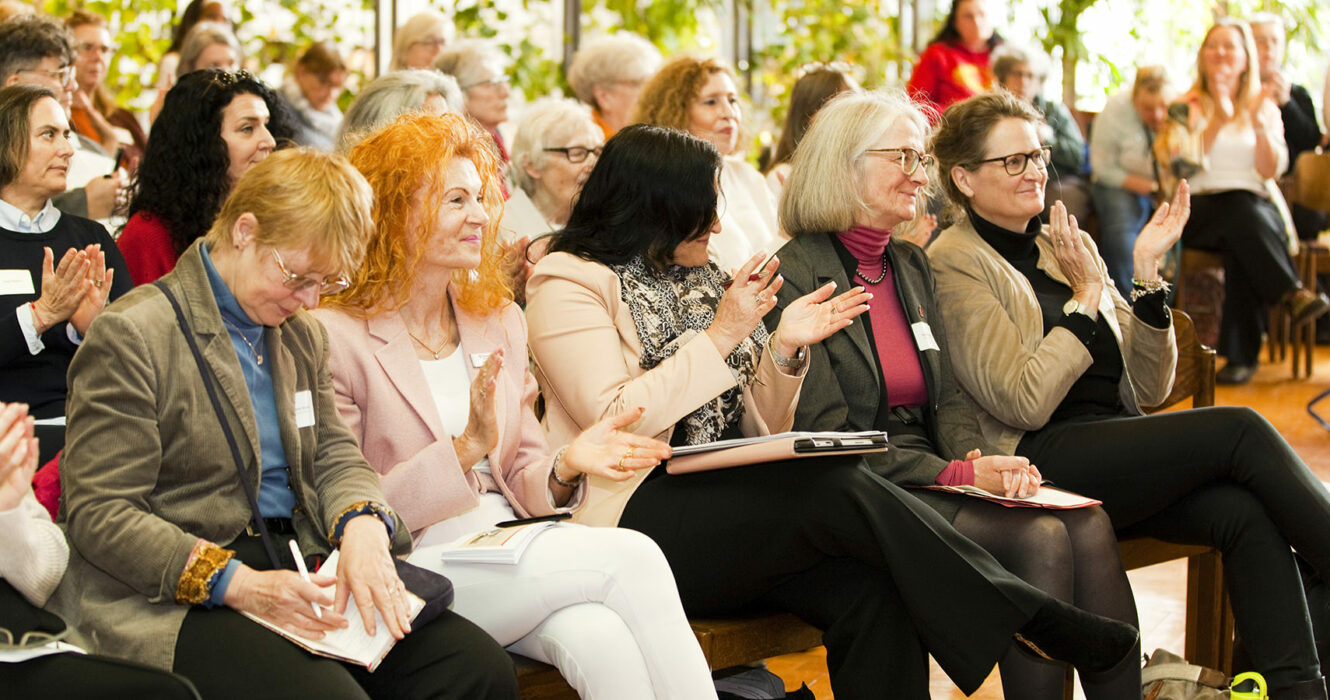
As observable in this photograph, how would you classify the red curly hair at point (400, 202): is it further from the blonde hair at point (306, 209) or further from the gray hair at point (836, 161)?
the gray hair at point (836, 161)

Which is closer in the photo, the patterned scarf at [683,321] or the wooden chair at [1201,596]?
the patterned scarf at [683,321]

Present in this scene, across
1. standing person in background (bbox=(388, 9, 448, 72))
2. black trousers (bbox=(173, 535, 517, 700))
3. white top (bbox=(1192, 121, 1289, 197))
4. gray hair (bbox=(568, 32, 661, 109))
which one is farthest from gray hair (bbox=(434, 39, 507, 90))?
white top (bbox=(1192, 121, 1289, 197))

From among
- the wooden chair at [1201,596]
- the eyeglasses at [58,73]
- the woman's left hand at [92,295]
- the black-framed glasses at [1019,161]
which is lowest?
the wooden chair at [1201,596]

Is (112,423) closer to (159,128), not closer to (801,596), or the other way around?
(801,596)

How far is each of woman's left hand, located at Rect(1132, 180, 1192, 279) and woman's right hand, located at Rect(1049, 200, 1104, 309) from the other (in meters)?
0.10

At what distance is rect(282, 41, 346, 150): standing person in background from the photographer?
530cm

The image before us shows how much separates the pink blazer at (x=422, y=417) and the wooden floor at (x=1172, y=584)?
0.75 m

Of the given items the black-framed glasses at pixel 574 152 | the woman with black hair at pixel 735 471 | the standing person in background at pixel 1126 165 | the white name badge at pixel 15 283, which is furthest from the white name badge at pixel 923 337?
the standing person in background at pixel 1126 165

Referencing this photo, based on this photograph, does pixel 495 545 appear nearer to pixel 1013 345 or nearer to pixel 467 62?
pixel 1013 345

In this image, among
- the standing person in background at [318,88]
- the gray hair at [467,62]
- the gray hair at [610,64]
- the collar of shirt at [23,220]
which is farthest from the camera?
the standing person in background at [318,88]

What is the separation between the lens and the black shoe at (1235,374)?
673 cm

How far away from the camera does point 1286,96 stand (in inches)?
292

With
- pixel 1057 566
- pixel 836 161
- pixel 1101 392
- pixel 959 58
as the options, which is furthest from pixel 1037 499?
pixel 959 58

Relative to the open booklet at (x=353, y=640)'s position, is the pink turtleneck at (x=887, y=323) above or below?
above
